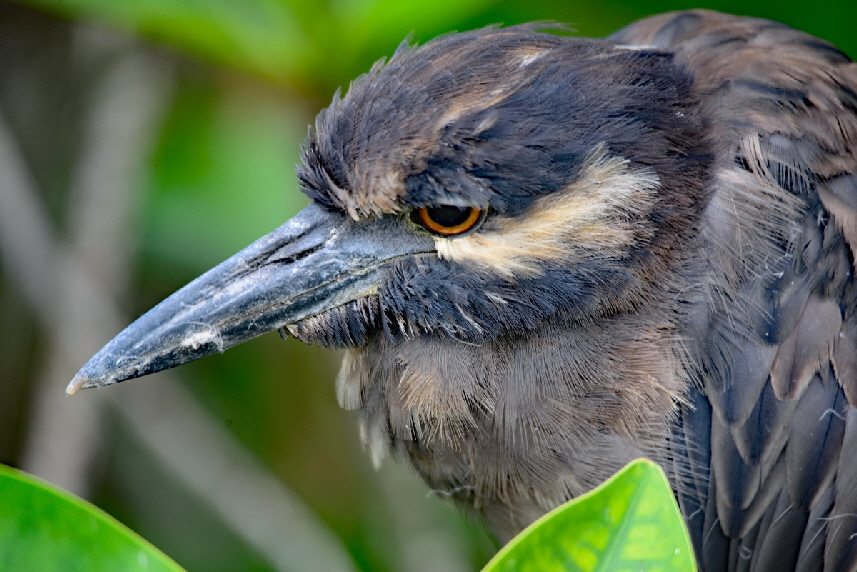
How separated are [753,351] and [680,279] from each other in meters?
0.29

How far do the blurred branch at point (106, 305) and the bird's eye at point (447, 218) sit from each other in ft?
5.78

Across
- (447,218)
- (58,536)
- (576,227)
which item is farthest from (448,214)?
(58,536)

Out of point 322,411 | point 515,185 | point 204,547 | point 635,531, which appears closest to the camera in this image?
point 635,531

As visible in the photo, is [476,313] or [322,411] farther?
[322,411]

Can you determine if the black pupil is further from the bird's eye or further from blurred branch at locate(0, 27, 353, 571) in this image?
blurred branch at locate(0, 27, 353, 571)

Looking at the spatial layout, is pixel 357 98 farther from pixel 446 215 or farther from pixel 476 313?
pixel 476 313

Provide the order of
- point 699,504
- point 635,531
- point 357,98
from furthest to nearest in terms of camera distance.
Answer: point 699,504 → point 357,98 → point 635,531

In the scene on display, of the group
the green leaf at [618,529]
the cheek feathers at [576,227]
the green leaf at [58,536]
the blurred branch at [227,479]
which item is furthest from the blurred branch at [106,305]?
the green leaf at [618,529]

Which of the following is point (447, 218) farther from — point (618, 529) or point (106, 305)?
point (106, 305)

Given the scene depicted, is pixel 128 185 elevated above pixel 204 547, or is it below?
above

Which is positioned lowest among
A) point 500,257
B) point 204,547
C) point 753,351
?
point 204,547

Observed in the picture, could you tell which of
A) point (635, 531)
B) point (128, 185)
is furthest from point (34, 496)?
point (128, 185)

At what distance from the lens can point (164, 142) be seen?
11.9ft

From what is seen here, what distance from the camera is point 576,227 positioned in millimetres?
2312
